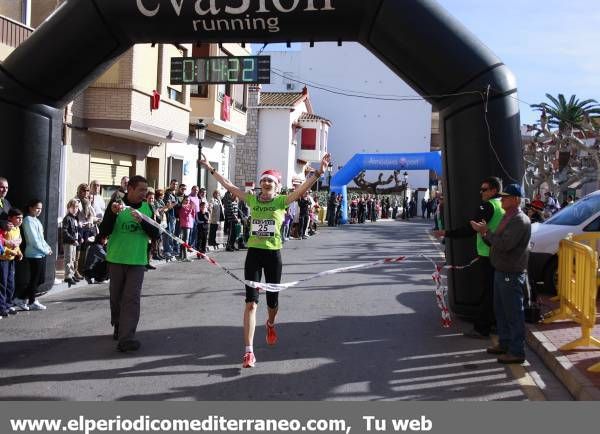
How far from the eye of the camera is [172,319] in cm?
861

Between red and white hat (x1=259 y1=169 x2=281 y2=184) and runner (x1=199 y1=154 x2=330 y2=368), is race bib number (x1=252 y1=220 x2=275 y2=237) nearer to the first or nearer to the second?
runner (x1=199 y1=154 x2=330 y2=368)

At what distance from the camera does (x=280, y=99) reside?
1732 inches

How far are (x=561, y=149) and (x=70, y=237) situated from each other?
26.4m

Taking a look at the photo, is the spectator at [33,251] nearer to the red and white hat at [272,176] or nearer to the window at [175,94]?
the red and white hat at [272,176]

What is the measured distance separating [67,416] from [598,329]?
6288 millimetres

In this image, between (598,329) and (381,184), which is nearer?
(598,329)

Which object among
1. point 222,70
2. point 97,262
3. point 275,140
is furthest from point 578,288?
point 275,140

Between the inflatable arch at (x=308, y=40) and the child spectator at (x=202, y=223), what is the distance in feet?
24.7

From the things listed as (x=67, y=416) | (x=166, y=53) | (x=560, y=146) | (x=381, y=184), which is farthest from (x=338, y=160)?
(x=67, y=416)

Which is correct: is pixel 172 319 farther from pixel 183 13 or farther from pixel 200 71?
pixel 200 71

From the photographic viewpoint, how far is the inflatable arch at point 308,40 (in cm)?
794

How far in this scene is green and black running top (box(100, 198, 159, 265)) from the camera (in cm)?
696

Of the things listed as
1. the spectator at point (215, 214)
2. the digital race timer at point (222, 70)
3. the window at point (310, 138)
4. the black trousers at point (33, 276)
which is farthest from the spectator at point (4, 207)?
the window at point (310, 138)

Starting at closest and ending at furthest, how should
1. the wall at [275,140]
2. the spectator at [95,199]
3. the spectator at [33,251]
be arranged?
the spectator at [33,251] < the spectator at [95,199] < the wall at [275,140]
